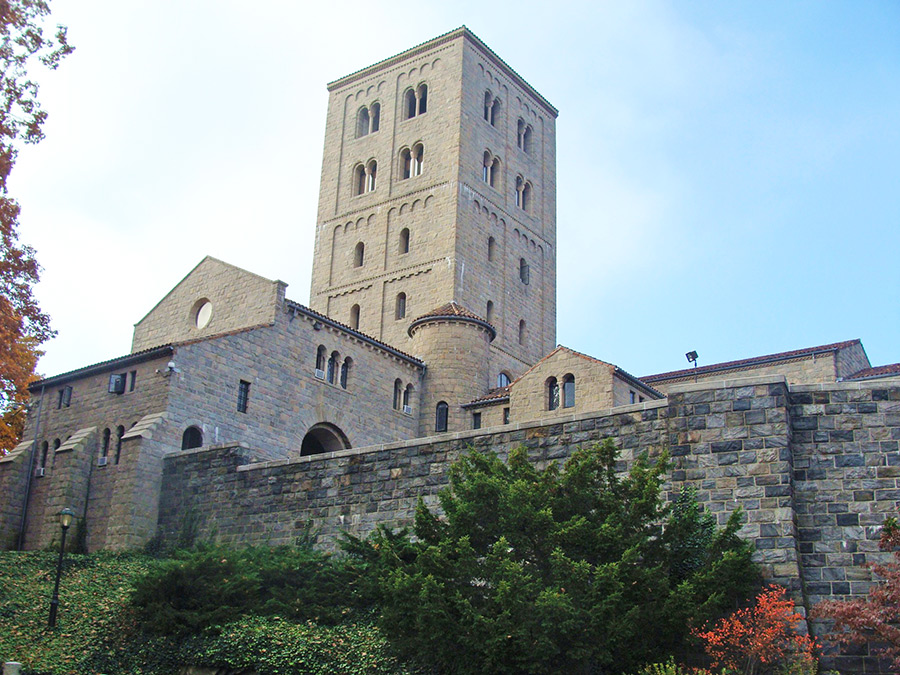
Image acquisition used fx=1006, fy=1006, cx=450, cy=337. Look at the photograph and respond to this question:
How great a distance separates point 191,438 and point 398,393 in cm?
1158

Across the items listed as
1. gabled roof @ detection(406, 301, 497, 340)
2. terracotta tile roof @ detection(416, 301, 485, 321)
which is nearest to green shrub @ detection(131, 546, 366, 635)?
gabled roof @ detection(406, 301, 497, 340)

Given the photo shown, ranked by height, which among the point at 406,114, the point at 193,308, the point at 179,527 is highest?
the point at 406,114

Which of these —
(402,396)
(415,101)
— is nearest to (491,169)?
(415,101)

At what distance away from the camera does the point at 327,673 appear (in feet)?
56.3

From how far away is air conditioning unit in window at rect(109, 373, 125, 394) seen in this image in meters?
32.2

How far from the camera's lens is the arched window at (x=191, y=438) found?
30.9 meters

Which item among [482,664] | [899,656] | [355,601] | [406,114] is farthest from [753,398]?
[406,114]

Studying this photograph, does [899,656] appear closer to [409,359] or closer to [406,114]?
[409,359]

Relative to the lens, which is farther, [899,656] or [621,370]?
[621,370]

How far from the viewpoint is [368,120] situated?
5850 cm

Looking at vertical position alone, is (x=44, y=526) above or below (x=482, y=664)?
above

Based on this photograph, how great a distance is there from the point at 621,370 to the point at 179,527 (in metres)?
16.5

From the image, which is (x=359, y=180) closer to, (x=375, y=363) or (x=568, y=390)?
(x=375, y=363)

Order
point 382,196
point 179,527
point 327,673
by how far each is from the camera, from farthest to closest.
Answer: point 382,196
point 179,527
point 327,673
